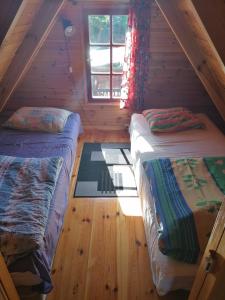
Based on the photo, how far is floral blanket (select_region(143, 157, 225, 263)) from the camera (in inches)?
49.1

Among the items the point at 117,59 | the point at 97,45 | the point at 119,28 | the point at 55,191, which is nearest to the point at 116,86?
the point at 117,59

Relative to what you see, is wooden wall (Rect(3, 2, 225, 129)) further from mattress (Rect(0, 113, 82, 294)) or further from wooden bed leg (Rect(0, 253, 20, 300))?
wooden bed leg (Rect(0, 253, 20, 300))

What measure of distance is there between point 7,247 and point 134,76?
2.54 m

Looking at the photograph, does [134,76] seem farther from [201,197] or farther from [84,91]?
[201,197]

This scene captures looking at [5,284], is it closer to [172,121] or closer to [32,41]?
[32,41]

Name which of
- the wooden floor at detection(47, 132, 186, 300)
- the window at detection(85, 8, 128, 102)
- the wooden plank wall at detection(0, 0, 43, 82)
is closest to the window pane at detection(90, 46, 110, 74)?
the window at detection(85, 8, 128, 102)

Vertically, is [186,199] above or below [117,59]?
below

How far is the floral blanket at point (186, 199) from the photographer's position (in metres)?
1.25

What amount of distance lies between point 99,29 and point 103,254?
8.77 feet

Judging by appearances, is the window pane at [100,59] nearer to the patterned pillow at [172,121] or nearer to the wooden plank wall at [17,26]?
the patterned pillow at [172,121]

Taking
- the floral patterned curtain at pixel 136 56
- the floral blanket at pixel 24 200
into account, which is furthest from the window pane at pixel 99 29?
the floral blanket at pixel 24 200

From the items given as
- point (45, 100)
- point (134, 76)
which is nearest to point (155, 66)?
point (134, 76)

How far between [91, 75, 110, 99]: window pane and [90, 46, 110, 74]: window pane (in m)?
0.09

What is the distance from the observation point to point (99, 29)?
2.87m
